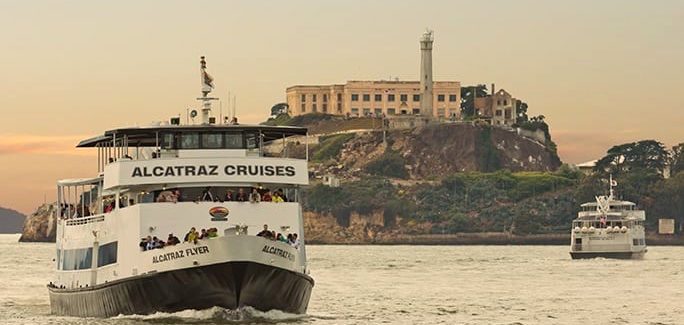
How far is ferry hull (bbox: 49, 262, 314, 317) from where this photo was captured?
4969cm

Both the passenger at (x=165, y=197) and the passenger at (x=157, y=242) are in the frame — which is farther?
the passenger at (x=165, y=197)

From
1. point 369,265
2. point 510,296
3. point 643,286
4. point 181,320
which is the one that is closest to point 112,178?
point 181,320

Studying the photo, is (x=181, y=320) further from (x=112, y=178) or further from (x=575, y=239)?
(x=575, y=239)

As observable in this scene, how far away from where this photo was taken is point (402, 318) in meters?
61.5

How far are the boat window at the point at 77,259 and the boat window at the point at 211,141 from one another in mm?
5351

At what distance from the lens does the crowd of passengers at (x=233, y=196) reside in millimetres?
52438

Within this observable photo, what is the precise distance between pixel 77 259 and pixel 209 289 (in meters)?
9.28

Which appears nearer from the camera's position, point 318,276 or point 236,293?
point 236,293

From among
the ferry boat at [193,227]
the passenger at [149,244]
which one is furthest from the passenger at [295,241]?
the passenger at [149,244]

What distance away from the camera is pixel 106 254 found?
54.4 meters

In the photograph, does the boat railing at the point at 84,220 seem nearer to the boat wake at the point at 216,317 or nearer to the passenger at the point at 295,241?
the boat wake at the point at 216,317

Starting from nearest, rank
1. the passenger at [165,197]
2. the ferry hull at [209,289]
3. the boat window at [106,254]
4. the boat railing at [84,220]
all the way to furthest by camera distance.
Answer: the ferry hull at [209,289] → the passenger at [165,197] → the boat window at [106,254] → the boat railing at [84,220]

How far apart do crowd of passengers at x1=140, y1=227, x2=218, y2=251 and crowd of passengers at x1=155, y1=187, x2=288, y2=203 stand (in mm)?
1429

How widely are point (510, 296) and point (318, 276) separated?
1147 inches
